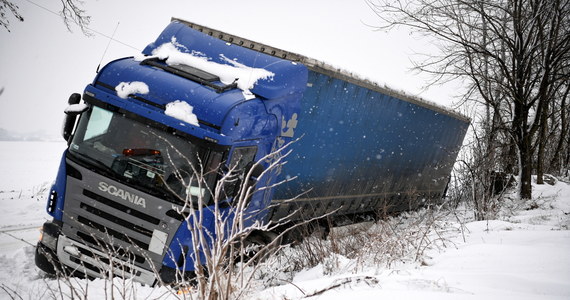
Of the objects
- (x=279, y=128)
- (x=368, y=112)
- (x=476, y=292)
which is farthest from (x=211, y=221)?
(x=368, y=112)

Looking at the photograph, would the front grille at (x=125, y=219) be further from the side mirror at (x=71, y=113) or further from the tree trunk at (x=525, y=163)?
the tree trunk at (x=525, y=163)

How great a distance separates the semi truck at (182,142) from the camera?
476cm

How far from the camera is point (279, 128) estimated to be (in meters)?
6.13

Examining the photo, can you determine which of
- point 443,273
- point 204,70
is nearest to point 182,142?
point 204,70

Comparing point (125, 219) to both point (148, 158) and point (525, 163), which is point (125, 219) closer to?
point (148, 158)

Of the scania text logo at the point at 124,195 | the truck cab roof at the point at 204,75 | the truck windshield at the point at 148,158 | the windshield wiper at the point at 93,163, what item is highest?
the truck cab roof at the point at 204,75

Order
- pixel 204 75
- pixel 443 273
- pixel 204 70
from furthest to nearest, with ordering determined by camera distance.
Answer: pixel 204 70, pixel 204 75, pixel 443 273

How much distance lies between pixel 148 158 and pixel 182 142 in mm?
473

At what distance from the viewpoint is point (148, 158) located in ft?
15.8

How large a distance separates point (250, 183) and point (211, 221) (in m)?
0.73

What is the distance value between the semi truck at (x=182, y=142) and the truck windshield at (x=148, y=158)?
13 millimetres

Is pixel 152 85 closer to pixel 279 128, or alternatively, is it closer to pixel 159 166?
pixel 159 166

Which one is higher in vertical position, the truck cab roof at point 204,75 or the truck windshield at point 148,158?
the truck cab roof at point 204,75

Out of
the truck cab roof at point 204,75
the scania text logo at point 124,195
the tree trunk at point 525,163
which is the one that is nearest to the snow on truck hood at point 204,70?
the truck cab roof at point 204,75
